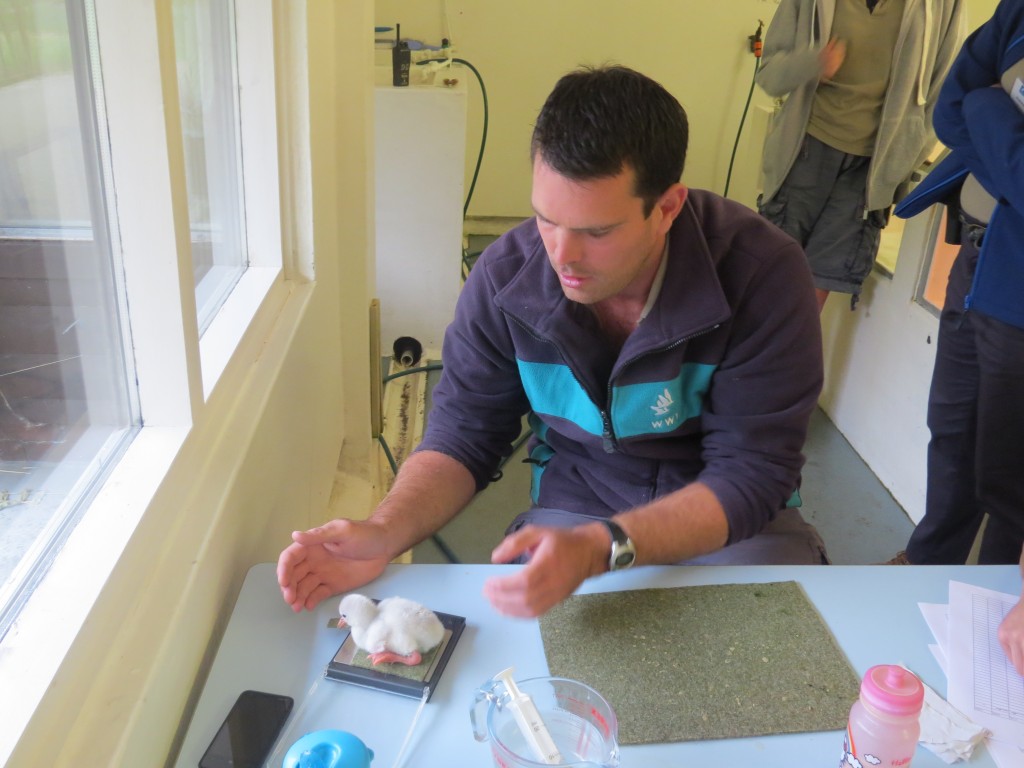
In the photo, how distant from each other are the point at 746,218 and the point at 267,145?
83cm

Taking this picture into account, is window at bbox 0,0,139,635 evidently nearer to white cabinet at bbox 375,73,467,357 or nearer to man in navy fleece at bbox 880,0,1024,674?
man in navy fleece at bbox 880,0,1024,674

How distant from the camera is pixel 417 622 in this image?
87 cm

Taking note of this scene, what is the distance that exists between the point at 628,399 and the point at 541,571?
1.21 feet

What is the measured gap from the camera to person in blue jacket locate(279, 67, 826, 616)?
106 centimetres

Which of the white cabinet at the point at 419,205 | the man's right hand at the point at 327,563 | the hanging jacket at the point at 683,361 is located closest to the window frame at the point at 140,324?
the man's right hand at the point at 327,563

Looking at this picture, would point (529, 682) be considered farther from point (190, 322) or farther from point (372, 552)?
point (190, 322)

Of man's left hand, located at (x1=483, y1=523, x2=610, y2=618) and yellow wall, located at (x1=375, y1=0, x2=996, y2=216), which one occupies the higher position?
yellow wall, located at (x1=375, y1=0, x2=996, y2=216)

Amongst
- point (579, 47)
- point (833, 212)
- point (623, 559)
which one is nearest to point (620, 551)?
point (623, 559)

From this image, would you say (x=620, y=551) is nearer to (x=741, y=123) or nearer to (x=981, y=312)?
(x=981, y=312)

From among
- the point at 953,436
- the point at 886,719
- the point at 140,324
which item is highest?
the point at 140,324

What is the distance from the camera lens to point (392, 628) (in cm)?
87

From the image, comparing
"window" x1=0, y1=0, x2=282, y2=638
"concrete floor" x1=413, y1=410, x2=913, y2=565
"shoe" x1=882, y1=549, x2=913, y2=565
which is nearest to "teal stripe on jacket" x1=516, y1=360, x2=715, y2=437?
"window" x1=0, y1=0, x2=282, y2=638

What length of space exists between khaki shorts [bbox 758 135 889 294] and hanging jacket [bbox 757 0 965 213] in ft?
0.14

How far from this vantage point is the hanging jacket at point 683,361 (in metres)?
1.18
